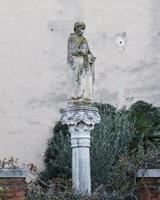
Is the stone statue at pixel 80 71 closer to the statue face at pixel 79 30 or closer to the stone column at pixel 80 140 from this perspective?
the statue face at pixel 79 30

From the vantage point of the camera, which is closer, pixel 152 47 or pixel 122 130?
pixel 122 130

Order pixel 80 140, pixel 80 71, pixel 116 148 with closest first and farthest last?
pixel 80 140 < pixel 80 71 < pixel 116 148

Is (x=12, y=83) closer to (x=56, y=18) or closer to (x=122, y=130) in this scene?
(x=56, y=18)

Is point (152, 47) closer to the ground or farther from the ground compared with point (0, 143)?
farther from the ground

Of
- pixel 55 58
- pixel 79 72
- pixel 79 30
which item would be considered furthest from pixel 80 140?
pixel 55 58

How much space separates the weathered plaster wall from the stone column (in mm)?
5000

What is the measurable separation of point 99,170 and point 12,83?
440 centimetres

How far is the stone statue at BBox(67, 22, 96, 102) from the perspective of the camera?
317 inches

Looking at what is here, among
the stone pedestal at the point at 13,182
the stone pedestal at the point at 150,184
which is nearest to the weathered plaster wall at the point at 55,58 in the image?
the stone pedestal at the point at 150,184

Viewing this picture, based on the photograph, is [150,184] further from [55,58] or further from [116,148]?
[55,58]

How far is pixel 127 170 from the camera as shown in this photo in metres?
7.84

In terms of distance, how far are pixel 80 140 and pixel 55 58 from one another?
5667 millimetres

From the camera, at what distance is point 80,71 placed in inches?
318

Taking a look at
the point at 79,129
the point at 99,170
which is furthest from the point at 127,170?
the point at 99,170
